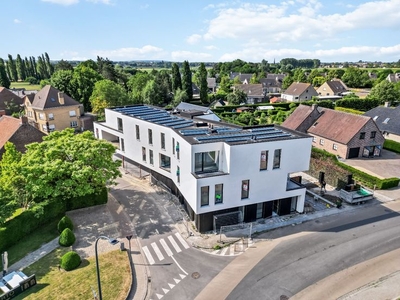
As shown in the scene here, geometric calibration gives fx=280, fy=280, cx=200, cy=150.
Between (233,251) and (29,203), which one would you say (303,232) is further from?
(29,203)

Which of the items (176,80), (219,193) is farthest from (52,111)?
(219,193)

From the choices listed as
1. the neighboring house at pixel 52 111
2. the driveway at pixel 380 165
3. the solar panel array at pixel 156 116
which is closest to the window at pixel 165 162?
the solar panel array at pixel 156 116

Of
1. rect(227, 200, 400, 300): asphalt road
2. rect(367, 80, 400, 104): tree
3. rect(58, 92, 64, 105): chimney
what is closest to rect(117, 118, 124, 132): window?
rect(227, 200, 400, 300): asphalt road

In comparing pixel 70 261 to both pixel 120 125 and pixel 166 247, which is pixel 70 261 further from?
pixel 120 125

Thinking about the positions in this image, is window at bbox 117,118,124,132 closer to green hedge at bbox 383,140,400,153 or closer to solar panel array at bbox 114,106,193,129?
solar panel array at bbox 114,106,193,129

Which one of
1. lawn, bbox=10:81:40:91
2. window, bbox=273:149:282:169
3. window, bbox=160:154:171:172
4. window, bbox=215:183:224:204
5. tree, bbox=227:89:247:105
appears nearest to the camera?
window, bbox=215:183:224:204

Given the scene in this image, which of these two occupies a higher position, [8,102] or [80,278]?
[8,102]
